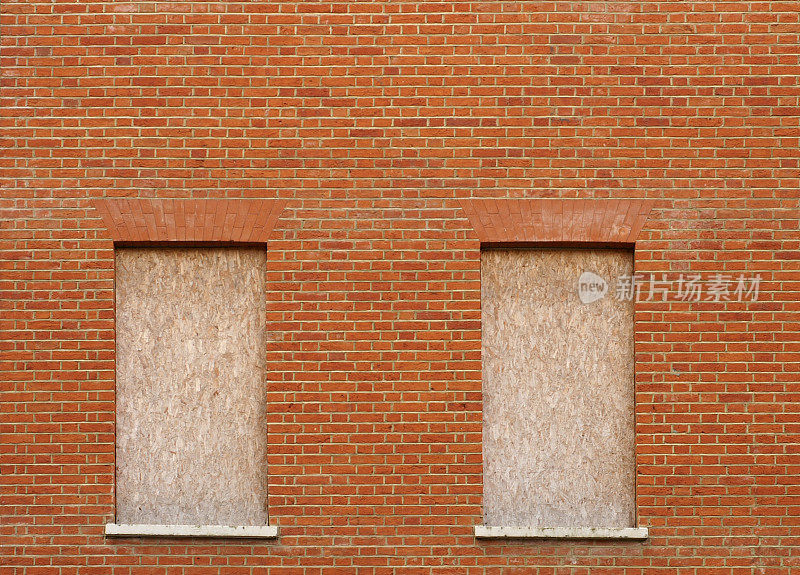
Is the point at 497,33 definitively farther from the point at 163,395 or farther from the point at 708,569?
the point at 708,569

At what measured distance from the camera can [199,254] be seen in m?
6.06

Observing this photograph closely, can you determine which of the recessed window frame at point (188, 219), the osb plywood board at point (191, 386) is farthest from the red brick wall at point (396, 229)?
the osb plywood board at point (191, 386)

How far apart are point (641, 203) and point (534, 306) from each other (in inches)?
43.4

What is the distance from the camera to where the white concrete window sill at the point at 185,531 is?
5.79 m

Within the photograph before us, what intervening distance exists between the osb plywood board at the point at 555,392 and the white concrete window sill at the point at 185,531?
1729 mm

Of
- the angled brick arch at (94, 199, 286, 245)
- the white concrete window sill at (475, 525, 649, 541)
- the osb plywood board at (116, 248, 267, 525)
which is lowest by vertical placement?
the white concrete window sill at (475, 525, 649, 541)

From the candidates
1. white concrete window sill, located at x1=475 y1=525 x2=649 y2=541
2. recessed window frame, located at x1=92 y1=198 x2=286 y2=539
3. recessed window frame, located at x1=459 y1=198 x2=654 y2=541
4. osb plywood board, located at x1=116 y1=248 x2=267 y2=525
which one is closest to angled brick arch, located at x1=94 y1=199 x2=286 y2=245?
recessed window frame, located at x1=92 y1=198 x2=286 y2=539

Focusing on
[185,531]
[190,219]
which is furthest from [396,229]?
[185,531]

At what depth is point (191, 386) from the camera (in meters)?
6.03

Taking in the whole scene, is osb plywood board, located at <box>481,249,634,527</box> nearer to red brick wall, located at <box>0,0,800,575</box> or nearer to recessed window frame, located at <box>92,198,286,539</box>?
red brick wall, located at <box>0,0,800,575</box>

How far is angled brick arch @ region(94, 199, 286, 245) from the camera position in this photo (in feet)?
19.5

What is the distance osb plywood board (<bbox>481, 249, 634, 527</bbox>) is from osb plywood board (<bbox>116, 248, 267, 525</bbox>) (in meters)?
1.78

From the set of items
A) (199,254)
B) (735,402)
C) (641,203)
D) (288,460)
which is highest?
(641,203)

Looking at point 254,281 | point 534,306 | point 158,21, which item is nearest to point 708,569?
point 534,306
